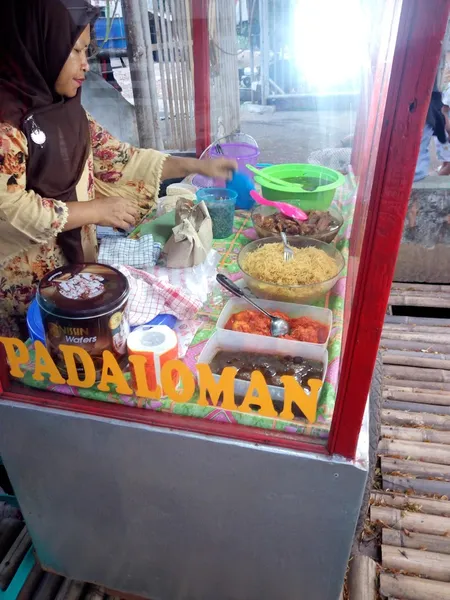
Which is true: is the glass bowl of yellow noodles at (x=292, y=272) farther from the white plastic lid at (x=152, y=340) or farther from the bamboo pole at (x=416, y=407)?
the bamboo pole at (x=416, y=407)

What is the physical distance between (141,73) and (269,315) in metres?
1.72

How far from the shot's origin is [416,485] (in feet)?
6.71

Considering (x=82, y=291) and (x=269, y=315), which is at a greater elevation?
(x=82, y=291)

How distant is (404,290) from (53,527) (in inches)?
112

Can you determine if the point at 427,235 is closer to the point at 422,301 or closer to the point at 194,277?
the point at 422,301

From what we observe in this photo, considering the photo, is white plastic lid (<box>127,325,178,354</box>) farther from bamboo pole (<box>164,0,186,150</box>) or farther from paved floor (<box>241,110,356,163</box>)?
bamboo pole (<box>164,0,186,150</box>)

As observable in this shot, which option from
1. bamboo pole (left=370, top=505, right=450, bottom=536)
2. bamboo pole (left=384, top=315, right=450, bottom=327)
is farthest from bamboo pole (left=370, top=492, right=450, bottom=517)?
bamboo pole (left=384, top=315, right=450, bottom=327)

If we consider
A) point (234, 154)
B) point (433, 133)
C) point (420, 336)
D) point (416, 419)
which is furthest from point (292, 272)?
point (433, 133)

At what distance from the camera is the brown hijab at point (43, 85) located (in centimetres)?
122

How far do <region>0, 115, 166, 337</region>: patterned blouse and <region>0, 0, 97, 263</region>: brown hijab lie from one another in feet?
0.19

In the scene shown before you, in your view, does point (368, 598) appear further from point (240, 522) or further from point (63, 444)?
point (63, 444)

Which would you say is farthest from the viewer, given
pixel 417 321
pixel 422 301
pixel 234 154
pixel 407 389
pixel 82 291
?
pixel 422 301

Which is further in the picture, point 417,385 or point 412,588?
point 417,385

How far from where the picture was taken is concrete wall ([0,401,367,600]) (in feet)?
3.91
